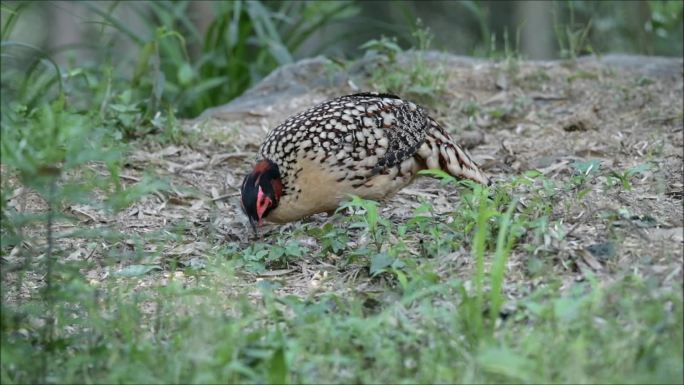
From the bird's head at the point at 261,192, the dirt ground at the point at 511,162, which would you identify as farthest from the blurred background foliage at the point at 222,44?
the bird's head at the point at 261,192

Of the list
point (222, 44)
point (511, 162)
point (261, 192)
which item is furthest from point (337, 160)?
point (222, 44)

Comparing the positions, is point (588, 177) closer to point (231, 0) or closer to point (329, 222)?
point (329, 222)

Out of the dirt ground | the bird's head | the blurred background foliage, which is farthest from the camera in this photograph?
the blurred background foliage

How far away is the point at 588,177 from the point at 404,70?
280cm

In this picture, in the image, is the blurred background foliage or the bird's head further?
the blurred background foliage

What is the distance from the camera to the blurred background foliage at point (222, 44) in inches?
300

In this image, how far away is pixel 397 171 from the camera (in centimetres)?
564

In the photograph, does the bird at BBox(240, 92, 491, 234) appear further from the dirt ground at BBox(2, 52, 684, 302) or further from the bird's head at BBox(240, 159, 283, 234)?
the dirt ground at BBox(2, 52, 684, 302)

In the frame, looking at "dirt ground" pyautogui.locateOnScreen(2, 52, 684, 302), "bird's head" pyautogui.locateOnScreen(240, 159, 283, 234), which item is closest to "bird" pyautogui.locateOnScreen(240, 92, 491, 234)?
"bird's head" pyautogui.locateOnScreen(240, 159, 283, 234)

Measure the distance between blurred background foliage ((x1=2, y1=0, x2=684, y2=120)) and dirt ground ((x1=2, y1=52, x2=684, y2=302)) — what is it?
43cm

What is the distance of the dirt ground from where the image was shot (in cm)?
450

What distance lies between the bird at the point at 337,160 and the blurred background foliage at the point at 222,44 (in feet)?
6.30

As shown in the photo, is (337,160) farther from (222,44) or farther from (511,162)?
(222,44)

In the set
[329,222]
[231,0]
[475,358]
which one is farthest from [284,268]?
[231,0]
